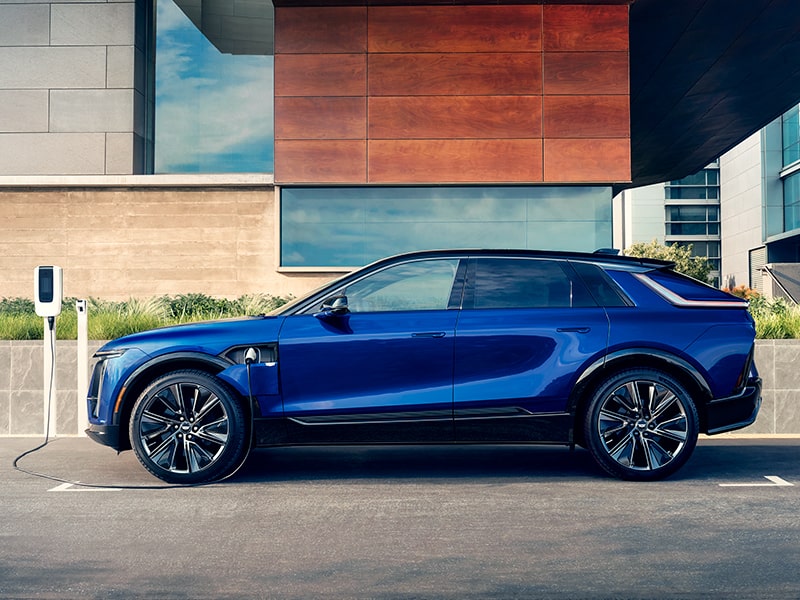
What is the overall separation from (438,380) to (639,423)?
1.51 metres

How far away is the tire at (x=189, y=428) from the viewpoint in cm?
692

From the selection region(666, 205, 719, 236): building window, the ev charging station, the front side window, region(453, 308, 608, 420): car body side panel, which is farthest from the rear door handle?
region(666, 205, 719, 236): building window

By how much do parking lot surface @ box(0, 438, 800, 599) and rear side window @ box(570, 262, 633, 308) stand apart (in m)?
1.34

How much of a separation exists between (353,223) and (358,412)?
38.0ft

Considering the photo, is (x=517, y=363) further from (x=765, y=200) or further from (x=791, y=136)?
(x=765, y=200)

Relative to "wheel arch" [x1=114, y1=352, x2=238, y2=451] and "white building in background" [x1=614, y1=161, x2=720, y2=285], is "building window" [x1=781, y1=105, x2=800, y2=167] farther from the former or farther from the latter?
"wheel arch" [x1=114, y1=352, x2=238, y2=451]

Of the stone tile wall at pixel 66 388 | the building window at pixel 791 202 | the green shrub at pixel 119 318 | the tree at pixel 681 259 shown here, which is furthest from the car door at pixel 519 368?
the tree at pixel 681 259

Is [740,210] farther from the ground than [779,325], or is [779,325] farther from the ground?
[740,210]

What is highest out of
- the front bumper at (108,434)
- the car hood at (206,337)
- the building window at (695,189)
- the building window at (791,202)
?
the building window at (695,189)

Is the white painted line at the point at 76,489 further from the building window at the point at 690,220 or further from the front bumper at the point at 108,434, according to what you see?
the building window at the point at 690,220

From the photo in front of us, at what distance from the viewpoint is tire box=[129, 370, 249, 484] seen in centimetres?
692

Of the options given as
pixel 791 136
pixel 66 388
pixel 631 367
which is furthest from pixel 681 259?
pixel 631 367

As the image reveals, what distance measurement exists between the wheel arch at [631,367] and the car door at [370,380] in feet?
3.13

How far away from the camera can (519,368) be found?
6941 mm
